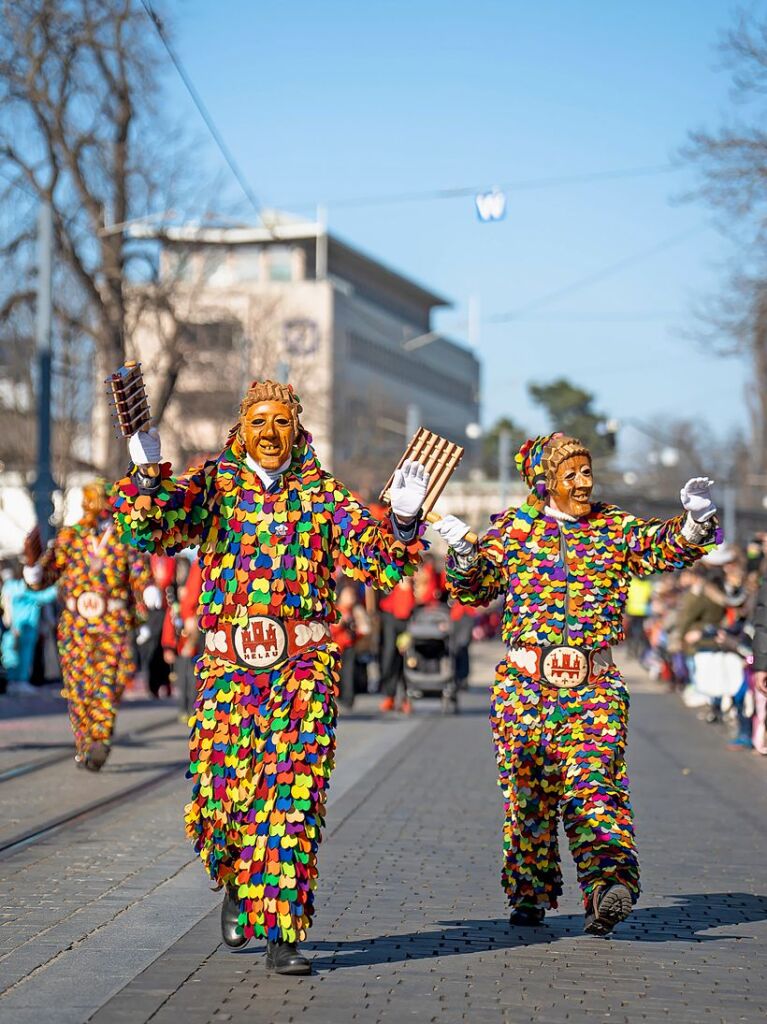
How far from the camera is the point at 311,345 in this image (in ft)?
266

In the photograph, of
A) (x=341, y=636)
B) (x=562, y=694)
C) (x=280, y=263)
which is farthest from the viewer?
(x=280, y=263)

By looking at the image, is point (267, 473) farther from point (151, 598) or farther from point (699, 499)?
point (151, 598)

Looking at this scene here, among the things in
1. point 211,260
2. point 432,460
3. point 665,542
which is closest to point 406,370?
point 211,260

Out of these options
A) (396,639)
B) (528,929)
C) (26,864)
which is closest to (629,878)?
(528,929)

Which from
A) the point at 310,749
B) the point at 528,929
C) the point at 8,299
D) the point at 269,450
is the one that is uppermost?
→ the point at 8,299

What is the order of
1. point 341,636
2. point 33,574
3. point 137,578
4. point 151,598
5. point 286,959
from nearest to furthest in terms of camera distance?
point 286,959, point 33,574, point 137,578, point 151,598, point 341,636

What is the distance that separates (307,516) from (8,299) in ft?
82.2

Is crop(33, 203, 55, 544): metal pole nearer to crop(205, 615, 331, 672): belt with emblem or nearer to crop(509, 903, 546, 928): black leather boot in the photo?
crop(509, 903, 546, 928): black leather boot

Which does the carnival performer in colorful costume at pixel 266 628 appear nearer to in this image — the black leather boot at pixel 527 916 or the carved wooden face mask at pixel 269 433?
the carved wooden face mask at pixel 269 433

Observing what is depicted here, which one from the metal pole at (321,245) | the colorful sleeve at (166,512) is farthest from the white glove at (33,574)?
the metal pole at (321,245)

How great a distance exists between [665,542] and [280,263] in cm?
8142

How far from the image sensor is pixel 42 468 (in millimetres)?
23734

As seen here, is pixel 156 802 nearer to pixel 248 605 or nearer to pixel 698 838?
pixel 698 838

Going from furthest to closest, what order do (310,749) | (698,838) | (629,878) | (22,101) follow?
(22,101), (698,838), (629,878), (310,749)
